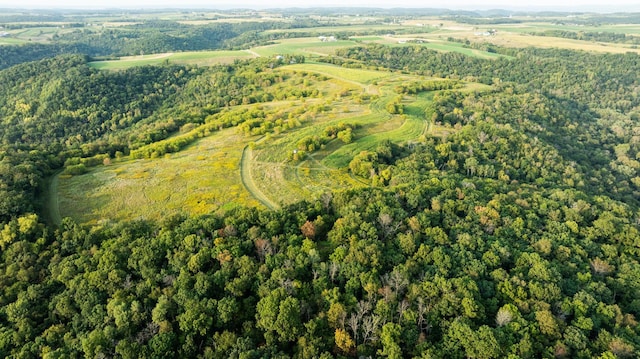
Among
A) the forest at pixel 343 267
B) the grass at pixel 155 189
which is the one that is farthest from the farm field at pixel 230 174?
the forest at pixel 343 267

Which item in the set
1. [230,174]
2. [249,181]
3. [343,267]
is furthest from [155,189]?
[343,267]

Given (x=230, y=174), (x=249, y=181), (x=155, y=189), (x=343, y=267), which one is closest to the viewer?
(x=343, y=267)

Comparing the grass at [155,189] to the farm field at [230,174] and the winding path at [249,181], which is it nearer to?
the farm field at [230,174]

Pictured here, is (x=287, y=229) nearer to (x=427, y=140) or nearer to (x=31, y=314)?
(x=31, y=314)

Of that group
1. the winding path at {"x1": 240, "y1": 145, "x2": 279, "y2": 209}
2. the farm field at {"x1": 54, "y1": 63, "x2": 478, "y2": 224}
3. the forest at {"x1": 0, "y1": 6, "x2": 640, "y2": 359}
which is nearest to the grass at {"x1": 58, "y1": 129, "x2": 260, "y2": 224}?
the farm field at {"x1": 54, "y1": 63, "x2": 478, "y2": 224}

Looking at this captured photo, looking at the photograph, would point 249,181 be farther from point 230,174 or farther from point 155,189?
point 155,189

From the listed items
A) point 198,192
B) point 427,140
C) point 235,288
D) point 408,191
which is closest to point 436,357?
point 235,288

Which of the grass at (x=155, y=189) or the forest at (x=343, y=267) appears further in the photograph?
the grass at (x=155, y=189)

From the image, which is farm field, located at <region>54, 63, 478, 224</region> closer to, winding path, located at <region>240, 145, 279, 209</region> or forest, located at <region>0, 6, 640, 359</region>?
winding path, located at <region>240, 145, 279, 209</region>

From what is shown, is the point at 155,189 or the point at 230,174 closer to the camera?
the point at 155,189
